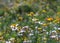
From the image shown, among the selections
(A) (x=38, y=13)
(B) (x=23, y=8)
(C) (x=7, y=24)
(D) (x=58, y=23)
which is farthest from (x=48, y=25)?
(B) (x=23, y=8)

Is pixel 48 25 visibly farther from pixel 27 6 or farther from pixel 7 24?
pixel 27 6

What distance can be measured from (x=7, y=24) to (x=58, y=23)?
50.6 inches

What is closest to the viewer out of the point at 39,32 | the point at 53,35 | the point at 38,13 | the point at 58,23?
the point at 53,35

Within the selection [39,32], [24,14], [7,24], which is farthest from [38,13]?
[39,32]

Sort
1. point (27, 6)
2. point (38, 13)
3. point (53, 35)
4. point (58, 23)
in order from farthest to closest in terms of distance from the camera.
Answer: point (27, 6) → point (38, 13) → point (58, 23) → point (53, 35)

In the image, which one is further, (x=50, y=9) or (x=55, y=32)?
(x=50, y=9)

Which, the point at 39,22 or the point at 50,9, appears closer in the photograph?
the point at 39,22

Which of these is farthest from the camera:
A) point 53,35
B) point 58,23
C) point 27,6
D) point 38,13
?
point 27,6

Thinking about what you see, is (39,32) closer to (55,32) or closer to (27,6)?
(55,32)

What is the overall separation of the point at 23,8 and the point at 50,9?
2.42 feet

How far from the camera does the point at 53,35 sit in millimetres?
5027

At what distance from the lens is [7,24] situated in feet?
21.6

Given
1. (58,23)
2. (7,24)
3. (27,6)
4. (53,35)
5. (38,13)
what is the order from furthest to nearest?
(27,6) → (38,13) → (7,24) → (58,23) → (53,35)

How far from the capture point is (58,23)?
5871mm
